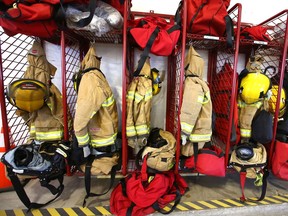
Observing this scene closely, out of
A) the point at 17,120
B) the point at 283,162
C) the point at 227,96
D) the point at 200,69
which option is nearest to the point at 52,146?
the point at 17,120

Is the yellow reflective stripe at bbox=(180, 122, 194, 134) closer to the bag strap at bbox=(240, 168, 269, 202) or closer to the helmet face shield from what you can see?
the helmet face shield

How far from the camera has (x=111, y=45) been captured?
191 centimetres

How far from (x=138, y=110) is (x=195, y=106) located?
1.66ft

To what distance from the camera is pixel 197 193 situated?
1.72 metres

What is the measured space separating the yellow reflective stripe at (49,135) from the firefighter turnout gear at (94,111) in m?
0.35

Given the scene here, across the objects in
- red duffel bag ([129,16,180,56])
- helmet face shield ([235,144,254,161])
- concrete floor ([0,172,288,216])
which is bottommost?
concrete floor ([0,172,288,216])

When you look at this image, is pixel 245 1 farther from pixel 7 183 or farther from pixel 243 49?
pixel 7 183

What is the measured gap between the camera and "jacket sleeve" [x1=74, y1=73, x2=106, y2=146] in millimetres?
1214

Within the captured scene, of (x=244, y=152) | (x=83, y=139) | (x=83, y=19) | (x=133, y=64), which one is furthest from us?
(x=133, y=64)

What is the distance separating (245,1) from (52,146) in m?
2.91

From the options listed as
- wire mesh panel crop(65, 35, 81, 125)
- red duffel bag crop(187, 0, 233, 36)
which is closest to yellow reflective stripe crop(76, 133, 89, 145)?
wire mesh panel crop(65, 35, 81, 125)

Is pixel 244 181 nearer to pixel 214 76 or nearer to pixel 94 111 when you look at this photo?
pixel 214 76

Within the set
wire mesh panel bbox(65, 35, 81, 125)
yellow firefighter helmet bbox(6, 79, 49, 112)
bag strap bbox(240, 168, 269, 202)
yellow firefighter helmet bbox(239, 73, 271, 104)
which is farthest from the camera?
wire mesh panel bbox(65, 35, 81, 125)

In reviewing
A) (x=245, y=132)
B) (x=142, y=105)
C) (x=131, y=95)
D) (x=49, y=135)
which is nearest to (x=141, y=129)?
(x=142, y=105)
